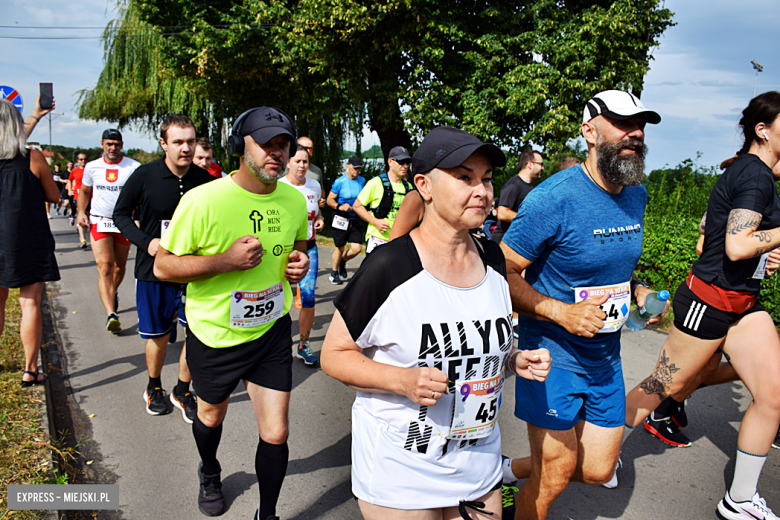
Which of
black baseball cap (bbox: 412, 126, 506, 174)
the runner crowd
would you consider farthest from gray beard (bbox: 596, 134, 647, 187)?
black baseball cap (bbox: 412, 126, 506, 174)

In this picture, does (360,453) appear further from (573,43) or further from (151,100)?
(151,100)

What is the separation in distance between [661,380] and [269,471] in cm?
237

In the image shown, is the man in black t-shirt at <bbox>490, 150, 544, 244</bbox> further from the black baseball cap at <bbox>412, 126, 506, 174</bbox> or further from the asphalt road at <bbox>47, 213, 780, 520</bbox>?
the black baseball cap at <bbox>412, 126, 506, 174</bbox>

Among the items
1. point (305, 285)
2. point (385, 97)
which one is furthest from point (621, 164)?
point (385, 97)

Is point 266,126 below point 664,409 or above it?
above

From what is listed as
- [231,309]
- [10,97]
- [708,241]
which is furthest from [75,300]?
[708,241]

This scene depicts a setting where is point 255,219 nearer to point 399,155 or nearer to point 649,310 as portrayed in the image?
point 649,310

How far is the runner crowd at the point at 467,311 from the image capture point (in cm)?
178

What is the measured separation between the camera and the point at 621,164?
2359mm

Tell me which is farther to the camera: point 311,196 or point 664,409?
point 311,196

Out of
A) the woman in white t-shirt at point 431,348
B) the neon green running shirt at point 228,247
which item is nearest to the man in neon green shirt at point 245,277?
the neon green running shirt at point 228,247

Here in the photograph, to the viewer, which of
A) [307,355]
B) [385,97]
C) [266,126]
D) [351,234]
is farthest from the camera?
[385,97]

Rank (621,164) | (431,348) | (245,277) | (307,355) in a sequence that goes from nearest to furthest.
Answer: (431,348) < (621,164) < (245,277) < (307,355)

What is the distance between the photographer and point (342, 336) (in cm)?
181
